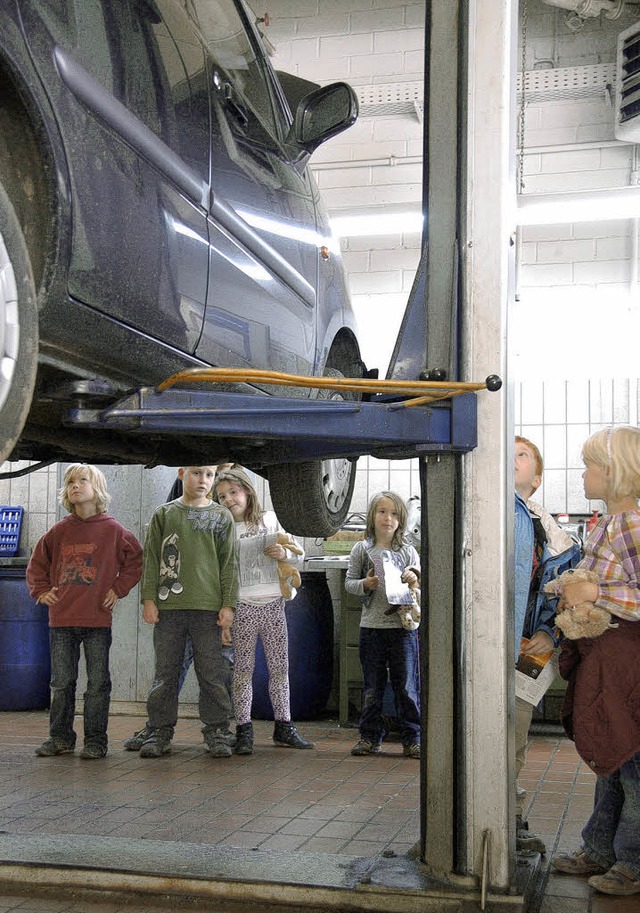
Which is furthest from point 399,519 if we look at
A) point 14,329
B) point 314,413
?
point 14,329

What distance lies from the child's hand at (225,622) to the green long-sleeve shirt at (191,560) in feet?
0.10

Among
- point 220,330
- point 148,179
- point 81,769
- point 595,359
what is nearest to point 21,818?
point 81,769

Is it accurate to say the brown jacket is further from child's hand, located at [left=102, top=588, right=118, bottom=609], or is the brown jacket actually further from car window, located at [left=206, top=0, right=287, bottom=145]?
child's hand, located at [left=102, top=588, right=118, bottom=609]

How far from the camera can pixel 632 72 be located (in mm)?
6461

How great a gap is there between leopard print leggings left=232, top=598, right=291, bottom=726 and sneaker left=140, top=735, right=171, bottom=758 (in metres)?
0.45

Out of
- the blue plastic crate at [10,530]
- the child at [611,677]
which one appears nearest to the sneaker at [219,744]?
the child at [611,677]

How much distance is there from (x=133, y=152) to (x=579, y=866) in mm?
2401

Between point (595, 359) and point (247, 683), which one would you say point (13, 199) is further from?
point (595, 359)

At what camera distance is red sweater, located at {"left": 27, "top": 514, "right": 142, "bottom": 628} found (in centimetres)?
512

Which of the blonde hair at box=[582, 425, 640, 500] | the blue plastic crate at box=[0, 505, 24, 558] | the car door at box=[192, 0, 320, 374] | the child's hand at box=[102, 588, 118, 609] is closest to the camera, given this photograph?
the car door at box=[192, 0, 320, 374]

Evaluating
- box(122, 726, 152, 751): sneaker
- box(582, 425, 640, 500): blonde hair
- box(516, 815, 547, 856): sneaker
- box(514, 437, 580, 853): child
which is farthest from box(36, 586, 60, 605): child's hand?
box(582, 425, 640, 500): blonde hair

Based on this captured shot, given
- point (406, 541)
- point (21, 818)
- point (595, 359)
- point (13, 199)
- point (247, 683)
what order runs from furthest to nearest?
point (595, 359) → point (406, 541) → point (247, 683) → point (21, 818) → point (13, 199)

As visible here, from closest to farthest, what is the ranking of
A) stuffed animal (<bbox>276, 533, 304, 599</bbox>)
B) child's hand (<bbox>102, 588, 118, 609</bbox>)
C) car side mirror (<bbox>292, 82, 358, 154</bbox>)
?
car side mirror (<bbox>292, 82, 358, 154</bbox>) < child's hand (<bbox>102, 588, 118, 609</bbox>) < stuffed animal (<bbox>276, 533, 304, 599</bbox>)

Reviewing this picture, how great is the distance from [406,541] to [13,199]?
162 inches
